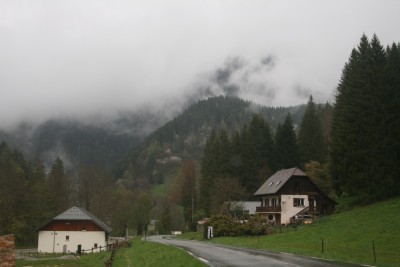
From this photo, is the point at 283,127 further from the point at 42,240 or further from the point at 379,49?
the point at 42,240

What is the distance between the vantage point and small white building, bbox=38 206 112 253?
70.3m

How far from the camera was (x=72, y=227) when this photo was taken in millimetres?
70875

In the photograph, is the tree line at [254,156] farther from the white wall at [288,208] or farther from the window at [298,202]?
the white wall at [288,208]

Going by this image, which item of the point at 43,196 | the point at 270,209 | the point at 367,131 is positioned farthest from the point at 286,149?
the point at 43,196

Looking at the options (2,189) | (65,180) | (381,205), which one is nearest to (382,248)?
(381,205)

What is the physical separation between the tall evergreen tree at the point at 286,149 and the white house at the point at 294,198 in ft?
61.5

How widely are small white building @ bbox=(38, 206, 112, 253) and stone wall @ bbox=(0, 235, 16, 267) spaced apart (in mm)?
58867

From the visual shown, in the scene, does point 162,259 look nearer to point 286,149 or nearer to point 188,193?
point 286,149

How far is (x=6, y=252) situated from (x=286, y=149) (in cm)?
7724

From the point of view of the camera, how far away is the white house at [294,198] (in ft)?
212

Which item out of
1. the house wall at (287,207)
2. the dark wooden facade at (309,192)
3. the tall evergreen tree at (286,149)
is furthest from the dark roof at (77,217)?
the tall evergreen tree at (286,149)

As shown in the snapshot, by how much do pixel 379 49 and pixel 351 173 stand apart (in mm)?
14919

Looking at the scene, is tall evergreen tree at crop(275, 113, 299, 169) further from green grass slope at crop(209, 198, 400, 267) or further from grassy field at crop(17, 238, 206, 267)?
grassy field at crop(17, 238, 206, 267)

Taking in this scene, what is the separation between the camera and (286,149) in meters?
87.4
